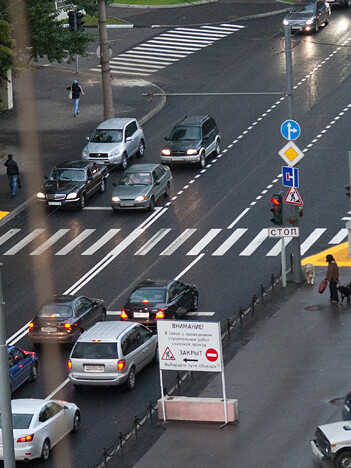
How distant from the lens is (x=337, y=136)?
189 feet

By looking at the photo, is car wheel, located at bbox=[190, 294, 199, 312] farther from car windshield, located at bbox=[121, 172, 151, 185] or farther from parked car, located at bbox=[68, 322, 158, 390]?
car windshield, located at bbox=[121, 172, 151, 185]

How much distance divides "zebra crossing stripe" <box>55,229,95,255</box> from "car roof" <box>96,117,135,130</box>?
28.9 feet

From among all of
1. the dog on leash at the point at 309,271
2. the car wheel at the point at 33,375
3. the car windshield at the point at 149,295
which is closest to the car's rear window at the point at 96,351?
the car wheel at the point at 33,375

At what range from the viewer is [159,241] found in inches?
1854

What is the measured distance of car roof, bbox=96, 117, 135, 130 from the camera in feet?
185

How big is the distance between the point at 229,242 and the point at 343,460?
69.4 feet

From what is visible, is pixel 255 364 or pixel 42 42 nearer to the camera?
pixel 255 364

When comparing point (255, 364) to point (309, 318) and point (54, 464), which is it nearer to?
point (309, 318)

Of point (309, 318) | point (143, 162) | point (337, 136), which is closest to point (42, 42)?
point (143, 162)

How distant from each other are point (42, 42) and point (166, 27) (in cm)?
2010

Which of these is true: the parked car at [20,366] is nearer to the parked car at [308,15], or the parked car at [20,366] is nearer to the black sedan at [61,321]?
the black sedan at [61,321]

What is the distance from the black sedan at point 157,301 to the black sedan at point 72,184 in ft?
39.4

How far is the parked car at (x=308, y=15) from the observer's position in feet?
235

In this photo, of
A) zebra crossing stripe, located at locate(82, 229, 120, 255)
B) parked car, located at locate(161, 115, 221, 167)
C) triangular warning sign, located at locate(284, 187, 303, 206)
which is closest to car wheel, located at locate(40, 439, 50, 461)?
triangular warning sign, located at locate(284, 187, 303, 206)
